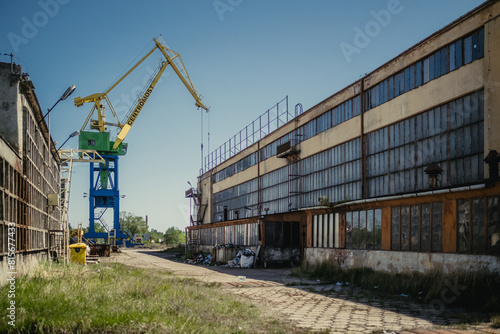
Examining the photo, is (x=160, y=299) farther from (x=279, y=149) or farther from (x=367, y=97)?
(x=279, y=149)

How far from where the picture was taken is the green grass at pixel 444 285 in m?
10.6

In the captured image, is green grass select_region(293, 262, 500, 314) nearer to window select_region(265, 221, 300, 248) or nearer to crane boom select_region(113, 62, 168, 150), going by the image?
window select_region(265, 221, 300, 248)

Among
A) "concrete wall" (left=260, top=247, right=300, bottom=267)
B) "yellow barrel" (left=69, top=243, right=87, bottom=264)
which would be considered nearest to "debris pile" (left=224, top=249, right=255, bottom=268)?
"concrete wall" (left=260, top=247, right=300, bottom=267)

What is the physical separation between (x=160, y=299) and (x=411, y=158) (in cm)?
1258

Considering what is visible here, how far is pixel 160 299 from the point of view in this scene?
9227 mm

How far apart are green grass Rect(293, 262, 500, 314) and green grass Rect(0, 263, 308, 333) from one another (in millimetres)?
4631

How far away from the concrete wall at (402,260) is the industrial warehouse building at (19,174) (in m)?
10.6

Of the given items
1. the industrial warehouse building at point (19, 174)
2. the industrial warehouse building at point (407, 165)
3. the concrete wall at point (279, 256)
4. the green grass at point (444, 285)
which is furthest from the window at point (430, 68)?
the industrial warehouse building at point (19, 174)

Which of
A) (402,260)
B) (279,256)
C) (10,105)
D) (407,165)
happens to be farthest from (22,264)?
(279,256)

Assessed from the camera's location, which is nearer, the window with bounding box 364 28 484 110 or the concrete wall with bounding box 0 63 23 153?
the concrete wall with bounding box 0 63 23 153

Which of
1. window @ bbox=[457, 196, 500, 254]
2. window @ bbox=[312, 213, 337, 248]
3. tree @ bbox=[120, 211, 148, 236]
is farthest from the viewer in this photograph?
tree @ bbox=[120, 211, 148, 236]

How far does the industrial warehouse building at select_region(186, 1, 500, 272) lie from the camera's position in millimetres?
12992

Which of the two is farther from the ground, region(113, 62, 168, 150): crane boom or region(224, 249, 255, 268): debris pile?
region(113, 62, 168, 150): crane boom

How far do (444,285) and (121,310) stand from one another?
26.1ft
